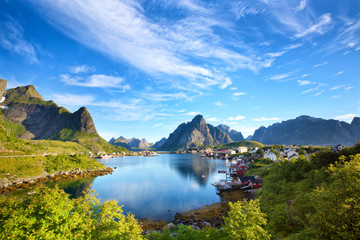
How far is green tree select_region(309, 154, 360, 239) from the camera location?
1012 cm

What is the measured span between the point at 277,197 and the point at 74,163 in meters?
91.6

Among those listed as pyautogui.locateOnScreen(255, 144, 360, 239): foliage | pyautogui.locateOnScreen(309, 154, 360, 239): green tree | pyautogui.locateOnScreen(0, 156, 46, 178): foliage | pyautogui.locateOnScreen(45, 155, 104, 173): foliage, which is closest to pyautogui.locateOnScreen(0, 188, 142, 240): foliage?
pyautogui.locateOnScreen(309, 154, 360, 239): green tree

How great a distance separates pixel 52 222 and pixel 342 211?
19.4 metres

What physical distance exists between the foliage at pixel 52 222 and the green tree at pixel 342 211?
45.1ft

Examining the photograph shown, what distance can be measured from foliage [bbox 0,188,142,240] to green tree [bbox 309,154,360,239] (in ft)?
45.1

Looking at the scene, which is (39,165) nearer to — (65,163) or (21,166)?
(21,166)

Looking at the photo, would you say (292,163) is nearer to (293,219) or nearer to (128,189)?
(293,219)

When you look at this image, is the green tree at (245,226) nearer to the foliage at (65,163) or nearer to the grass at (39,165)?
the grass at (39,165)

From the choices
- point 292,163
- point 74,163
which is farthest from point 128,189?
point 292,163

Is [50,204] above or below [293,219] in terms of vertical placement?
above

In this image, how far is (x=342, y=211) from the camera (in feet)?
33.6

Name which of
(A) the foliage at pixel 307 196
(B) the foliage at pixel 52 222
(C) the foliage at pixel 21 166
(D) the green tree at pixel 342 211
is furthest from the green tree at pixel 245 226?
(C) the foliage at pixel 21 166

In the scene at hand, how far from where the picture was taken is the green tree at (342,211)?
398 inches

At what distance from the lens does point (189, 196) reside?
49.2 m
